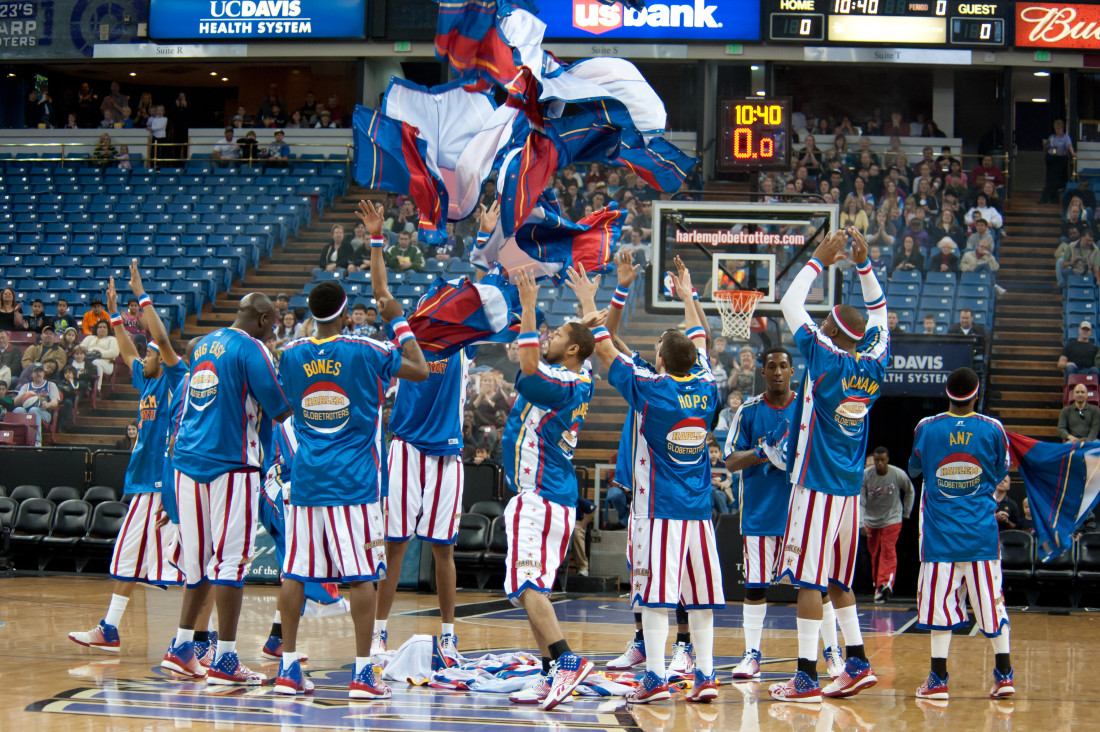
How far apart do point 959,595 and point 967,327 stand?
943cm

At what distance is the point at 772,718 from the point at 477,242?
12.1 feet

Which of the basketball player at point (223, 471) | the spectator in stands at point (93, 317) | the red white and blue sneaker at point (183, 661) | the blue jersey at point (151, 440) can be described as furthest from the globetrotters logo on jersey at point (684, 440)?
the spectator in stands at point (93, 317)

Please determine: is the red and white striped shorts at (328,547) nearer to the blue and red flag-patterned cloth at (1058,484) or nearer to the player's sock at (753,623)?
the player's sock at (753,623)

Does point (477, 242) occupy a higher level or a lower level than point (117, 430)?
higher

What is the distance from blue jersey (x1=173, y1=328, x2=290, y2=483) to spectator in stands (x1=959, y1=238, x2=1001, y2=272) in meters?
14.3

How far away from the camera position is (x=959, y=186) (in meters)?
20.2

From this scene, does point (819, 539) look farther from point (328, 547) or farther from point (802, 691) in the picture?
point (328, 547)

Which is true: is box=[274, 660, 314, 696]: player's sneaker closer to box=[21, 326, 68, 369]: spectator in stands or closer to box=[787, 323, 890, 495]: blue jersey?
box=[787, 323, 890, 495]: blue jersey

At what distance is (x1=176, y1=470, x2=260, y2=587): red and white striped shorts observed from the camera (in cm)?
695

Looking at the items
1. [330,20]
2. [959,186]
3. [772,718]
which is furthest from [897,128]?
[772,718]

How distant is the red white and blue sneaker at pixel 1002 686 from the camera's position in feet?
23.9

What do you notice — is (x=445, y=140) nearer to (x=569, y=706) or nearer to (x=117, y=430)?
→ (x=569, y=706)

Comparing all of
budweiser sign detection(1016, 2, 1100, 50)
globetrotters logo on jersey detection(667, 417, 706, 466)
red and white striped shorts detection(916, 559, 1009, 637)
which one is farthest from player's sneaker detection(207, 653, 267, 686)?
budweiser sign detection(1016, 2, 1100, 50)

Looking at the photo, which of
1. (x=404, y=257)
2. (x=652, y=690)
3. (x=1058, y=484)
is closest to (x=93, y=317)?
(x=404, y=257)
